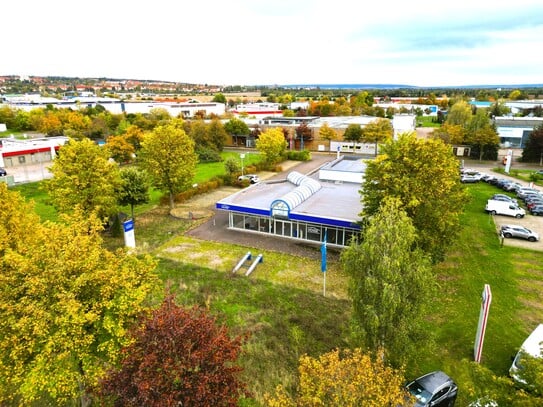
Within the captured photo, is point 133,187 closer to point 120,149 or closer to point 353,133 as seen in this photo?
point 120,149

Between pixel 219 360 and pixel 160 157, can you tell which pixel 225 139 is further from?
pixel 219 360

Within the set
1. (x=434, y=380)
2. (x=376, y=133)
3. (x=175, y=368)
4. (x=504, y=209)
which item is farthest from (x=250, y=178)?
(x=175, y=368)

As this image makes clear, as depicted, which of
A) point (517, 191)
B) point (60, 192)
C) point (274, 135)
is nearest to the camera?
point (60, 192)

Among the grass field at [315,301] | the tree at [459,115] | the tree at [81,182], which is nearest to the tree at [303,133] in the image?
the tree at [459,115]

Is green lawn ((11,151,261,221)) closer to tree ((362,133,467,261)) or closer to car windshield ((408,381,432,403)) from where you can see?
tree ((362,133,467,261))

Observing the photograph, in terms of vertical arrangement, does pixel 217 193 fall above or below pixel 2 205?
below

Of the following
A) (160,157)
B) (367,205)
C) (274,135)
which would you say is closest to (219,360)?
(367,205)

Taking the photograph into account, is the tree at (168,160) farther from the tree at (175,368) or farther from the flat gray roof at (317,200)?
the tree at (175,368)

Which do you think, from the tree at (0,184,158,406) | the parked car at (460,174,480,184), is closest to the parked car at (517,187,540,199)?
the parked car at (460,174,480,184)

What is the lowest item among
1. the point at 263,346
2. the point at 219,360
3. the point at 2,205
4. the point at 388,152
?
the point at 263,346
